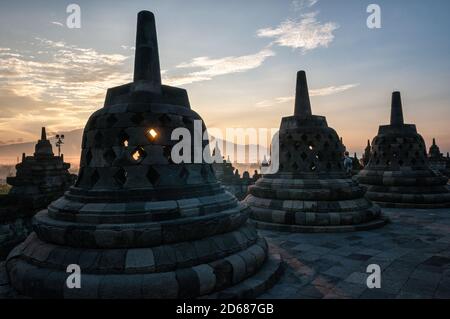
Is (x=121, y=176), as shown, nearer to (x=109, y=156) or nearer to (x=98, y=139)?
(x=109, y=156)

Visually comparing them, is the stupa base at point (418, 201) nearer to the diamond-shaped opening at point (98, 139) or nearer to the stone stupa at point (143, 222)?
the stone stupa at point (143, 222)

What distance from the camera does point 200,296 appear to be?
4082mm

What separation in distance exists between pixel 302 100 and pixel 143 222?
8.30 metres

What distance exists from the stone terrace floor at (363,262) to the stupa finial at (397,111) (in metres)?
6.70

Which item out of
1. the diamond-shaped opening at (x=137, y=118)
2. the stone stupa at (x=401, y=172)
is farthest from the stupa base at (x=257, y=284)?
the stone stupa at (x=401, y=172)

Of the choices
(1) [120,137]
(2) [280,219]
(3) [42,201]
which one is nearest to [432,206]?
(2) [280,219]

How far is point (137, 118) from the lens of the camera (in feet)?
17.1

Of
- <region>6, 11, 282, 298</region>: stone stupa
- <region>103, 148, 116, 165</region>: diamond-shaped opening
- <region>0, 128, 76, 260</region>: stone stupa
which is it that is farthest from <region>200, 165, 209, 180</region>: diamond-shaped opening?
<region>0, 128, 76, 260</region>: stone stupa

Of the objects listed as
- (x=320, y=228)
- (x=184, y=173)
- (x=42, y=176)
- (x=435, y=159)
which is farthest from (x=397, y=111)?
(x=435, y=159)

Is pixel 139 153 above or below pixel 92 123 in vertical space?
below

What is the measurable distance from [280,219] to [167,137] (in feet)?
17.3

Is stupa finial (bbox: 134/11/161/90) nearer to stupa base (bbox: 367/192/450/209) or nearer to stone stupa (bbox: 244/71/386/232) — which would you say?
stone stupa (bbox: 244/71/386/232)
